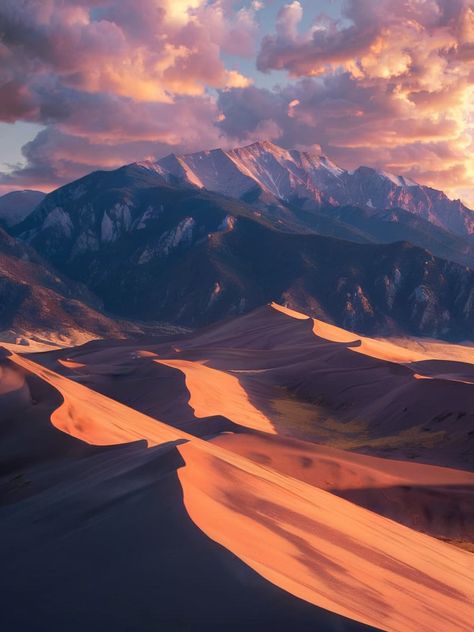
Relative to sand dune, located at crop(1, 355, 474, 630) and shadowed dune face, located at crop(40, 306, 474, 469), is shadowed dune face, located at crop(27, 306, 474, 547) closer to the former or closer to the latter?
shadowed dune face, located at crop(40, 306, 474, 469)

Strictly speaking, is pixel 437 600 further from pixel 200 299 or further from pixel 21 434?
pixel 200 299

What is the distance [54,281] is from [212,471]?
618 ft

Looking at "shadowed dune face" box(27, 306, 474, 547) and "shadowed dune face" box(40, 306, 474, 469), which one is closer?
"shadowed dune face" box(27, 306, 474, 547)

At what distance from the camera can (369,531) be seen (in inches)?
550

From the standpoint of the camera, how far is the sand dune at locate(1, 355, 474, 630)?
8594 mm

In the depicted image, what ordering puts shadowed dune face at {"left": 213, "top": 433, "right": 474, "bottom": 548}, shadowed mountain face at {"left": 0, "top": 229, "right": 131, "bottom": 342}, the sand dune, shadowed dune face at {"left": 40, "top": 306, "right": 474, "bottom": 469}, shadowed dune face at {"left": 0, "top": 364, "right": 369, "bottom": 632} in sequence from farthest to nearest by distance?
1. shadowed mountain face at {"left": 0, "top": 229, "right": 131, "bottom": 342}
2. shadowed dune face at {"left": 40, "top": 306, "right": 474, "bottom": 469}
3. shadowed dune face at {"left": 213, "top": 433, "right": 474, "bottom": 548}
4. the sand dune
5. shadowed dune face at {"left": 0, "top": 364, "right": 369, "bottom": 632}

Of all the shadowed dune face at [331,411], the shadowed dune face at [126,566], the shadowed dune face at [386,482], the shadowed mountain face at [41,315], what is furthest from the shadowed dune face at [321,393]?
the shadowed mountain face at [41,315]

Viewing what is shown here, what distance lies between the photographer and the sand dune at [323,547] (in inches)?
338

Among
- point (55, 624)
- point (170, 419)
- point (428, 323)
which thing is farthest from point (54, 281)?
point (55, 624)

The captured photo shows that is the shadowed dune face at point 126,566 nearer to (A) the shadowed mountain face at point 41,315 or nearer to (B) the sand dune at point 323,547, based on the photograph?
(B) the sand dune at point 323,547

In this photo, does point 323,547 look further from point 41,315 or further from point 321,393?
point 41,315

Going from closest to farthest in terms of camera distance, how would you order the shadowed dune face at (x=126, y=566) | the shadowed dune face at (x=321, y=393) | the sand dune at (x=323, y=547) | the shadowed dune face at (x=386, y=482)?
the shadowed dune face at (x=126, y=566) → the sand dune at (x=323, y=547) → the shadowed dune face at (x=386, y=482) → the shadowed dune face at (x=321, y=393)

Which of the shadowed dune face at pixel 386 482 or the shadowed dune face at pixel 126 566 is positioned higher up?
the shadowed dune face at pixel 126 566

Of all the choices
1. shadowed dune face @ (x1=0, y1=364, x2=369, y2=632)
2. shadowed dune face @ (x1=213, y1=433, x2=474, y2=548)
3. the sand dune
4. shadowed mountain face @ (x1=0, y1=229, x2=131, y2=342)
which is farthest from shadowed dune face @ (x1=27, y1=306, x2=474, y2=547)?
shadowed mountain face @ (x1=0, y1=229, x2=131, y2=342)
